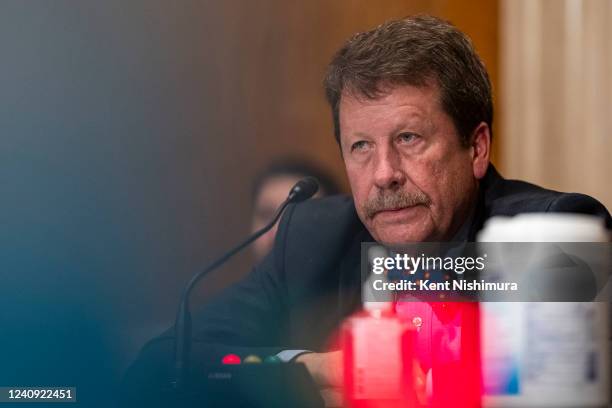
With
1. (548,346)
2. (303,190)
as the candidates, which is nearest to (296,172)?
(303,190)

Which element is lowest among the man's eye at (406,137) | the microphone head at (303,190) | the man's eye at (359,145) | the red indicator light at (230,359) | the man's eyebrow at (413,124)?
the red indicator light at (230,359)

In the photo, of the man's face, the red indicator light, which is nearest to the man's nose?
the man's face

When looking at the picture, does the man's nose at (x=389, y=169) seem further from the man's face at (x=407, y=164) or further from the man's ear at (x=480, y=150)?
the man's ear at (x=480, y=150)

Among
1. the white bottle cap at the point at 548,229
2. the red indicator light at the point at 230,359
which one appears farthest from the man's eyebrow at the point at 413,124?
the red indicator light at the point at 230,359

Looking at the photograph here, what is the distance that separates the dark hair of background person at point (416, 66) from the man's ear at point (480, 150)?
2cm

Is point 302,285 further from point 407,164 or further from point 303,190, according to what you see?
point 407,164

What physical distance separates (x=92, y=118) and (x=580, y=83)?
3.14ft

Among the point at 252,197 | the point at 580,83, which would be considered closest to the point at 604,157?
the point at 580,83

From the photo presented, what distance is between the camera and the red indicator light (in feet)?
5.37

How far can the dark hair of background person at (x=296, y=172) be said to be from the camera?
1.68 m

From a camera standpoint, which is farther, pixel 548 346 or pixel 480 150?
pixel 480 150

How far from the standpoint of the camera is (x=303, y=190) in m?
1.70

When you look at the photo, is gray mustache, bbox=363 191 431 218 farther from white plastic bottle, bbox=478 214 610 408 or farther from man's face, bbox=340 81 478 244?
white plastic bottle, bbox=478 214 610 408

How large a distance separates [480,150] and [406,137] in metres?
0.16
